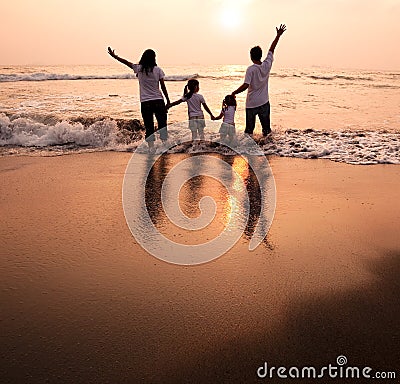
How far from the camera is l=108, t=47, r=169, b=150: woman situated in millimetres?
7453

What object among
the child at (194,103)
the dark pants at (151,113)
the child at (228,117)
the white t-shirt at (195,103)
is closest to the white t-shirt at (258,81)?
the child at (228,117)

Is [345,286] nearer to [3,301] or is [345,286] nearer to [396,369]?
[396,369]

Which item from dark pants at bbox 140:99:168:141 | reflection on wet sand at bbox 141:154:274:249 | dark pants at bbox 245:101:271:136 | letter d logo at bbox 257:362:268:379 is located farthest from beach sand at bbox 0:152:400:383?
dark pants at bbox 245:101:271:136

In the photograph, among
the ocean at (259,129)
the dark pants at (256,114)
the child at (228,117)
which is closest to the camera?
the ocean at (259,129)

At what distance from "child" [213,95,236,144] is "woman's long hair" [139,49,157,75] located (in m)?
1.72

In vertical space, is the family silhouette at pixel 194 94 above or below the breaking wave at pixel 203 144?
above

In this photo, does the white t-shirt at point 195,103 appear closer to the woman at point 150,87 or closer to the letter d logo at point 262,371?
the woman at point 150,87

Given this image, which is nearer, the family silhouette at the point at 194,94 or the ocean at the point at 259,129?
the family silhouette at the point at 194,94

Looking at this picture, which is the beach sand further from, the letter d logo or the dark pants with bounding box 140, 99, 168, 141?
the dark pants with bounding box 140, 99, 168, 141

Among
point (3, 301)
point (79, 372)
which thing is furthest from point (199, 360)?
point (3, 301)

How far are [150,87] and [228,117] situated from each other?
1.92 metres

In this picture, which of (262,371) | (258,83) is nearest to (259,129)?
(258,83)

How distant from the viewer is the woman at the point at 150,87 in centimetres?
745

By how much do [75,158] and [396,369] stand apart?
6.28m
